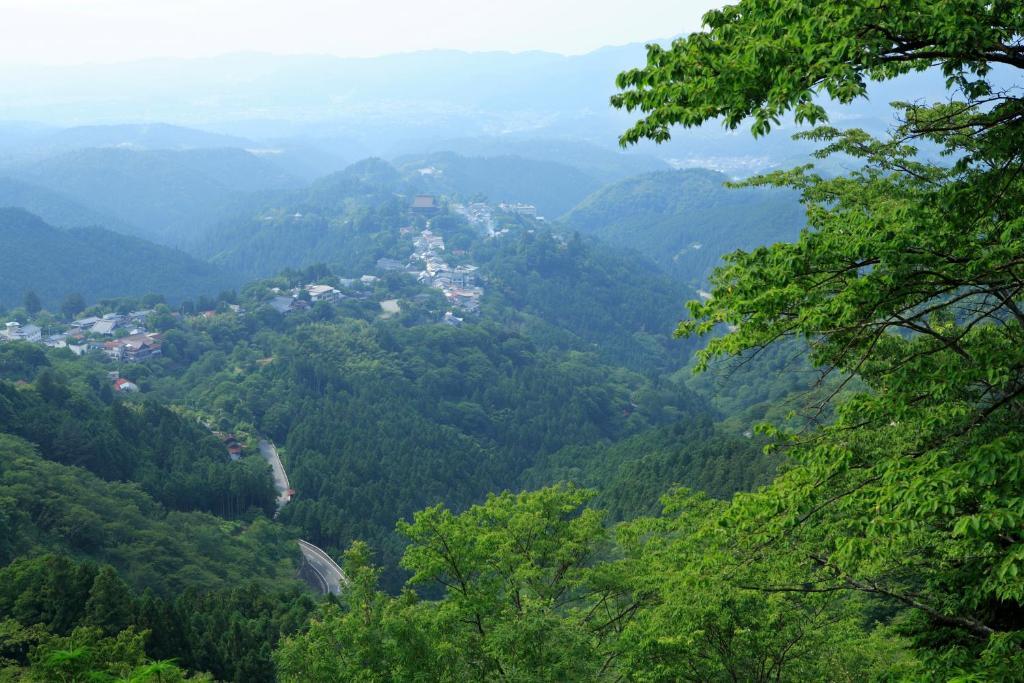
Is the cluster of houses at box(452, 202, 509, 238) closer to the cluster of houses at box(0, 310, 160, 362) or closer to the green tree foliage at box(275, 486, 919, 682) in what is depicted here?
the cluster of houses at box(0, 310, 160, 362)

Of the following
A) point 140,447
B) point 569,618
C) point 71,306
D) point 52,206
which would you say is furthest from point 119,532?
point 52,206

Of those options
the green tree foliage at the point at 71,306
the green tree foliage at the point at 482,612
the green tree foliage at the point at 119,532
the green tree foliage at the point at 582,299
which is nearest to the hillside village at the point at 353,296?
A: the green tree foliage at the point at 71,306

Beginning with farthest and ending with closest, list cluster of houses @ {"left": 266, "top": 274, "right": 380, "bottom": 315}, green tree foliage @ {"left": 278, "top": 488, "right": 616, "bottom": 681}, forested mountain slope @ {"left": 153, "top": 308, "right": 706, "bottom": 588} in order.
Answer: cluster of houses @ {"left": 266, "top": 274, "right": 380, "bottom": 315}, forested mountain slope @ {"left": 153, "top": 308, "right": 706, "bottom": 588}, green tree foliage @ {"left": 278, "top": 488, "right": 616, "bottom": 681}

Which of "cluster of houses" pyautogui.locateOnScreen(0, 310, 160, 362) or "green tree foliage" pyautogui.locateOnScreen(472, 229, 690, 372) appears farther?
"green tree foliage" pyautogui.locateOnScreen(472, 229, 690, 372)

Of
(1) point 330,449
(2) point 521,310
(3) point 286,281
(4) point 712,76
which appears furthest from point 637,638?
(2) point 521,310

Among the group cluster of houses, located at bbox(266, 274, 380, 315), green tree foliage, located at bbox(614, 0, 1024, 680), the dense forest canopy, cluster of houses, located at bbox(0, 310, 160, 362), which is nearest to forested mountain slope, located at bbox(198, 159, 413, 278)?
cluster of houses, located at bbox(266, 274, 380, 315)

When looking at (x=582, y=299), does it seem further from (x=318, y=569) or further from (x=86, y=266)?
(x=318, y=569)
